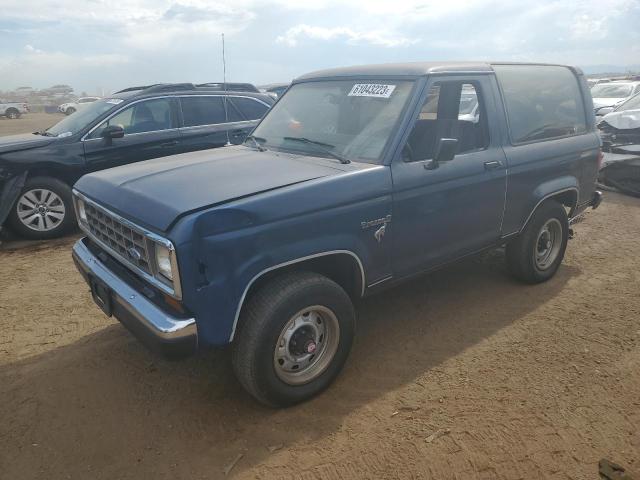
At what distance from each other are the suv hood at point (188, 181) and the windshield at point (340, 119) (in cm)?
23

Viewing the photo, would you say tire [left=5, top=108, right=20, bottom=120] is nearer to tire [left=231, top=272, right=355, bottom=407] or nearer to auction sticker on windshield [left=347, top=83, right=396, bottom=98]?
auction sticker on windshield [left=347, top=83, right=396, bottom=98]

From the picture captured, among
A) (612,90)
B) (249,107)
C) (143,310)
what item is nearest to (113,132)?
(249,107)

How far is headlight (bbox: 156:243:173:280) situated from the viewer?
2.51m

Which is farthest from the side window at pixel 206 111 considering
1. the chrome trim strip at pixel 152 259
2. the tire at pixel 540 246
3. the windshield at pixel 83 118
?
the tire at pixel 540 246

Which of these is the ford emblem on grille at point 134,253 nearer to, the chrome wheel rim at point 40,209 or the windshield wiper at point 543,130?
the windshield wiper at point 543,130

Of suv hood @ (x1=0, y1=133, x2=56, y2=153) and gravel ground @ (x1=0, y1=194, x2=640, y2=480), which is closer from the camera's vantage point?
gravel ground @ (x1=0, y1=194, x2=640, y2=480)

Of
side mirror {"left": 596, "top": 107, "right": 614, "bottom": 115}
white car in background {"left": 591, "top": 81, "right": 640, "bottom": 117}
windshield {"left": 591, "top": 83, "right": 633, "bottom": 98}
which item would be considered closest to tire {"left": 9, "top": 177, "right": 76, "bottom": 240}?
side mirror {"left": 596, "top": 107, "right": 614, "bottom": 115}

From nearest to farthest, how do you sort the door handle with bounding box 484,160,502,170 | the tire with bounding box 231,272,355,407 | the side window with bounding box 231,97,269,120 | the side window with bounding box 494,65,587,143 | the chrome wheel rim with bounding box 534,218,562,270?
1. the tire with bounding box 231,272,355,407
2. the door handle with bounding box 484,160,502,170
3. the side window with bounding box 494,65,587,143
4. the chrome wheel rim with bounding box 534,218,562,270
5. the side window with bounding box 231,97,269,120

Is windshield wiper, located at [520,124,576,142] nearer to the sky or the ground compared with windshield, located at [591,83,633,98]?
nearer to the ground

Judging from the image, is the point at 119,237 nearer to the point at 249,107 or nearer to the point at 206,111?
the point at 206,111

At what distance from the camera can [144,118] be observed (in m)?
6.76

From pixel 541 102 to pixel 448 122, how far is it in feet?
3.98

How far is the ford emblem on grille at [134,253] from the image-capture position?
9.12ft

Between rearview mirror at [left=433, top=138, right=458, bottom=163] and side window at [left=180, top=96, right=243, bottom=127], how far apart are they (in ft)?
15.4
